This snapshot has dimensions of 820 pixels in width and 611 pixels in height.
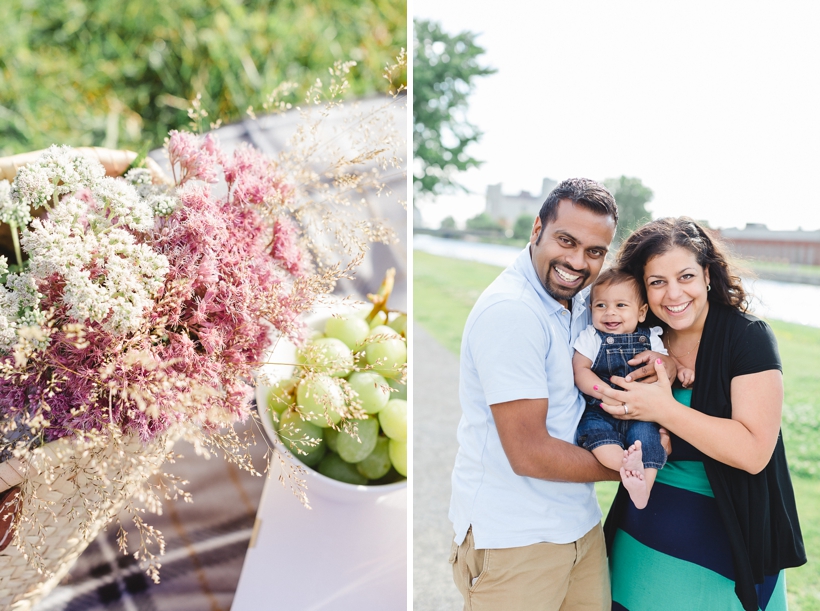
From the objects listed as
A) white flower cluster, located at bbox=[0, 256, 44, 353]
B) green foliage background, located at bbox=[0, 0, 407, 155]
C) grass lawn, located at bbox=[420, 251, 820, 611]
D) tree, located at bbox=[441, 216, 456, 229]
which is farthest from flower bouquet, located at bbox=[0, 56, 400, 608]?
tree, located at bbox=[441, 216, 456, 229]

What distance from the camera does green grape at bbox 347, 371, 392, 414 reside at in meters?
1.57

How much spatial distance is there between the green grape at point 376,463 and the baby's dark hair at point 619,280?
79cm

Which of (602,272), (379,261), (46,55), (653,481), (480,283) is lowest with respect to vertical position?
(480,283)

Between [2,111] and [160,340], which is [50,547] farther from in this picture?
[2,111]

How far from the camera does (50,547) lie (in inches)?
54.1

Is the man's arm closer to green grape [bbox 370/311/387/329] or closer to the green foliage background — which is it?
green grape [bbox 370/311/387/329]

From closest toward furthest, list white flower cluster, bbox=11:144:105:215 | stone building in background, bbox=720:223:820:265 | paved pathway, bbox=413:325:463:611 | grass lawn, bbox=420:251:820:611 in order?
white flower cluster, bbox=11:144:105:215
paved pathway, bbox=413:325:463:611
grass lawn, bbox=420:251:820:611
stone building in background, bbox=720:223:820:265

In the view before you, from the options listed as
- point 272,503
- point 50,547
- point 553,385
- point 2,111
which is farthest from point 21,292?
point 2,111

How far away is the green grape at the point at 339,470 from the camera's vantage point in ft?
5.41

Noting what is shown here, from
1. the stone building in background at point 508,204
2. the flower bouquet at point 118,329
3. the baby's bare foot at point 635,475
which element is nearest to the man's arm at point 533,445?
the baby's bare foot at point 635,475

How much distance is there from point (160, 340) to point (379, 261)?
1.43 m

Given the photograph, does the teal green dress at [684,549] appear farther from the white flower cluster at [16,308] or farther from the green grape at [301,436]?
the white flower cluster at [16,308]

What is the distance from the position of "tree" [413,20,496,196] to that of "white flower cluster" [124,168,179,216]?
10293 mm

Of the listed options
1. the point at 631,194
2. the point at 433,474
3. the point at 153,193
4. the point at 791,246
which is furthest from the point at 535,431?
the point at 791,246
